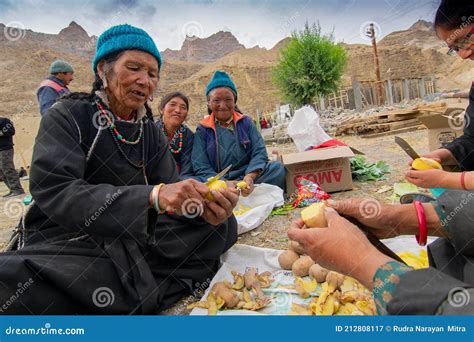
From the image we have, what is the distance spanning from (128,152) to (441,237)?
6.20 ft

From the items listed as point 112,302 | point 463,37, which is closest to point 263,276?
point 112,302

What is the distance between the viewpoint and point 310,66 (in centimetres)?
1955

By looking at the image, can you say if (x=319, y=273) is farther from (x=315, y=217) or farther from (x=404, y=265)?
(x=404, y=265)

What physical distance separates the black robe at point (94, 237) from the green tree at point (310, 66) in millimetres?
18514

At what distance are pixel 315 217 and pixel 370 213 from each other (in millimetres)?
285

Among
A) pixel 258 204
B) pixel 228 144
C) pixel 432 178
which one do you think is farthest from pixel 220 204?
pixel 228 144

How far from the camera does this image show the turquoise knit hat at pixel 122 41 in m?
2.08

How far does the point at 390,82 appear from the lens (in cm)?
2019

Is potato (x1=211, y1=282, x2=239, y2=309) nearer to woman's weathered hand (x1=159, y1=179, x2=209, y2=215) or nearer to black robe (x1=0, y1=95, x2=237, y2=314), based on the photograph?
black robe (x1=0, y1=95, x2=237, y2=314)

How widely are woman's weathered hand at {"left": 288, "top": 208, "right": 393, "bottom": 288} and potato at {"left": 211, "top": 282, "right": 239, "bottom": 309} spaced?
903mm

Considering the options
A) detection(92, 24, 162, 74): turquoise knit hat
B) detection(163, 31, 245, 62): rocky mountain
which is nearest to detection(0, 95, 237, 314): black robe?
detection(92, 24, 162, 74): turquoise knit hat

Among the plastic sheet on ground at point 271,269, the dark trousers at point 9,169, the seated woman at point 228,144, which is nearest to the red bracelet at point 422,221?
the plastic sheet on ground at point 271,269

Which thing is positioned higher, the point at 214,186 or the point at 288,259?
the point at 214,186

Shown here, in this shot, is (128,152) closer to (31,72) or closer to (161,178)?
(161,178)
